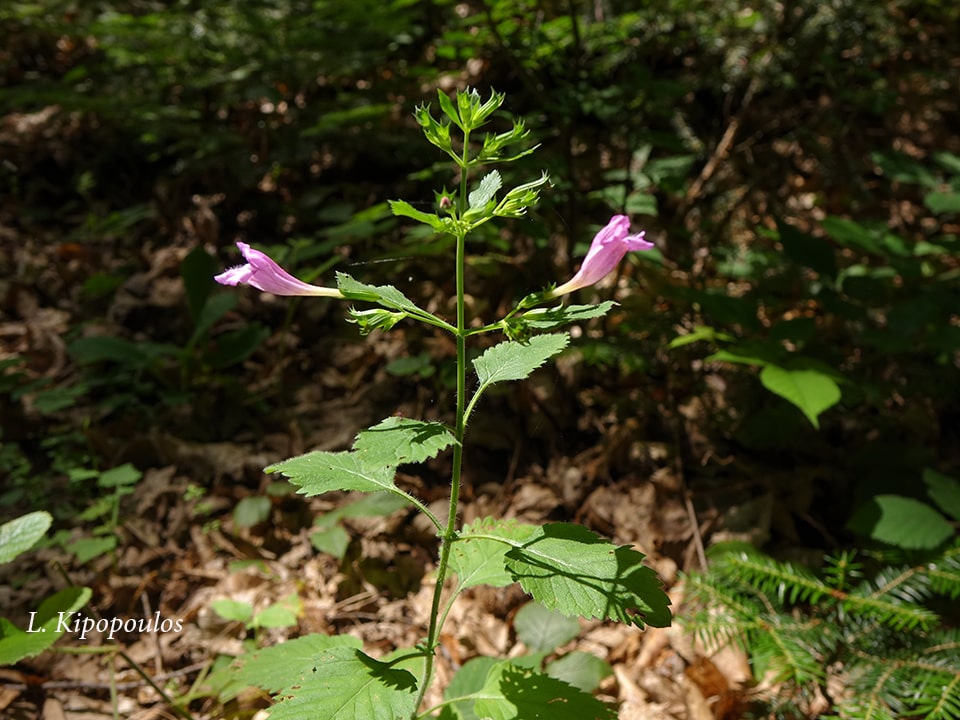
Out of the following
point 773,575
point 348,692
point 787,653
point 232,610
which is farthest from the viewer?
point 232,610

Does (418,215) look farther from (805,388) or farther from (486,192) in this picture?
(805,388)

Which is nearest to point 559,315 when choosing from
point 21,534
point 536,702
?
point 536,702

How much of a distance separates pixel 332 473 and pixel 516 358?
434 millimetres

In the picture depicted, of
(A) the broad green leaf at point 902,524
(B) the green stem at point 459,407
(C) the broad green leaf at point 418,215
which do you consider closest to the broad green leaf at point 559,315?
(B) the green stem at point 459,407

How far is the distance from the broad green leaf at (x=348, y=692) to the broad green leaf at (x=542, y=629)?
918mm

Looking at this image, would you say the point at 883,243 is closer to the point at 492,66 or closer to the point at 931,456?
the point at 931,456

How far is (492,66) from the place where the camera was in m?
4.73

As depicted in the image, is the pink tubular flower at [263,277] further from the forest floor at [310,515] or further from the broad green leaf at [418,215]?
the forest floor at [310,515]

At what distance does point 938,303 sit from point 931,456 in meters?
0.64

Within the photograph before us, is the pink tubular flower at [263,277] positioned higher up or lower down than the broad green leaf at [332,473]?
higher up

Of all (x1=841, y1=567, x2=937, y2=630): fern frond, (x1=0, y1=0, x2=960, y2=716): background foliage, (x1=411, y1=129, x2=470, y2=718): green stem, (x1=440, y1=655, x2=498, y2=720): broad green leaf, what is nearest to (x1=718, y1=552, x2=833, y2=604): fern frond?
(x1=841, y1=567, x2=937, y2=630): fern frond

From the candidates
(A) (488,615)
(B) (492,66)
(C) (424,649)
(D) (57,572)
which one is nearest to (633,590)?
(C) (424,649)

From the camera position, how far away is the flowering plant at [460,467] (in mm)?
1081

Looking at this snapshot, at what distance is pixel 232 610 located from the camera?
2.25 meters
